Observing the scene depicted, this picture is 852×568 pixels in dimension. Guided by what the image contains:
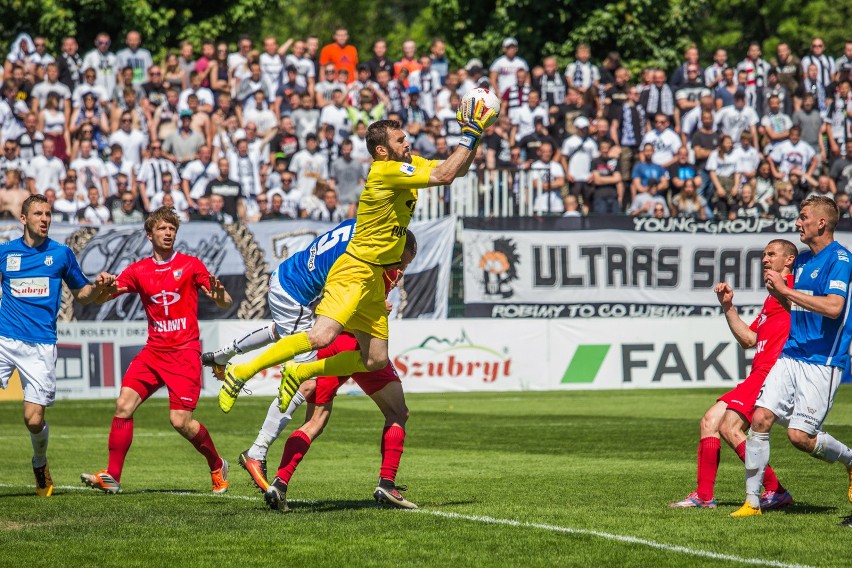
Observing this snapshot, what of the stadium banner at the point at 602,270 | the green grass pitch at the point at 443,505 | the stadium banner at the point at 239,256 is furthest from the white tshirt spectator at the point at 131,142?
the green grass pitch at the point at 443,505

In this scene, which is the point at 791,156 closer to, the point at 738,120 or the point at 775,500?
the point at 738,120

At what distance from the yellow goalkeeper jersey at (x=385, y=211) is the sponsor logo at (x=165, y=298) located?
92.9 inches

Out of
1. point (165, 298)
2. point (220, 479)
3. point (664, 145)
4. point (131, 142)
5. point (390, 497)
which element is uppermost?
point (131, 142)

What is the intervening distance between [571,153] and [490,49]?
42.7ft

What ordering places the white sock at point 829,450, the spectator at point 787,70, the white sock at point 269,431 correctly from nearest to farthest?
1. the white sock at point 829,450
2. the white sock at point 269,431
3. the spectator at point 787,70

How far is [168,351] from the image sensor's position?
1089 centimetres

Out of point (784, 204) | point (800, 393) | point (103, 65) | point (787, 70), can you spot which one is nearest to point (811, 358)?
point (800, 393)

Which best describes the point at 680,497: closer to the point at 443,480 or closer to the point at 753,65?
the point at 443,480

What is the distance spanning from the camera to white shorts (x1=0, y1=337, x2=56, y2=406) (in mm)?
10797

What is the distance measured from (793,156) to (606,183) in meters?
4.12

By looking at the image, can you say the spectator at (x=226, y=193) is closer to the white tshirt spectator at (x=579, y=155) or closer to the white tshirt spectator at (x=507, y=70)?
the white tshirt spectator at (x=579, y=155)

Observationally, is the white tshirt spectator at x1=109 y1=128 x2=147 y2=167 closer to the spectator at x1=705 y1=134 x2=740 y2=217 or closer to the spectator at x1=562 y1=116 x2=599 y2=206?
the spectator at x1=562 y1=116 x2=599 y2=206

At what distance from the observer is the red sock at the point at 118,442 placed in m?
10.8

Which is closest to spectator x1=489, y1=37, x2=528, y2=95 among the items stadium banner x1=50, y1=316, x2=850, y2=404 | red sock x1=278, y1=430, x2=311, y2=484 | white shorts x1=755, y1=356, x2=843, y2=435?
stadium banner x1=50, y1=316, x2=850, y2=404
